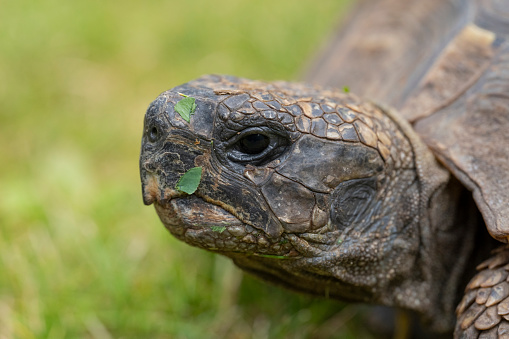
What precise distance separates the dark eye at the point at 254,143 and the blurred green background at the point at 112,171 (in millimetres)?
1015

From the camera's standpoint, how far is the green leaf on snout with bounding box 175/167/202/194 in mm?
1954

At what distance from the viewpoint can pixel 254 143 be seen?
78.7 inches

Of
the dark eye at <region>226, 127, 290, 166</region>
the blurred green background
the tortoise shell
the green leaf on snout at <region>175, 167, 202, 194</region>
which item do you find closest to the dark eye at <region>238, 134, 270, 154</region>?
the dark eye at <region>226, 127, 290, 166</region>

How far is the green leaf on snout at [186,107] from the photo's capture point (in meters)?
1.95

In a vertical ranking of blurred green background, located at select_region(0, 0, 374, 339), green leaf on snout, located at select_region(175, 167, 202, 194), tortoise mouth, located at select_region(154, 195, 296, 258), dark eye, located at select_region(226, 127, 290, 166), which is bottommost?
blurred green background, located at select_region(0, 0, 374, 339)

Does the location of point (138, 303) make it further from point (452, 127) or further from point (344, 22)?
point (344, 22)

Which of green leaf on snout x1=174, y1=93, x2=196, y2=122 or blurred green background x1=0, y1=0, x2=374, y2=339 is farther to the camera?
blurred green background x1=0, y1=0, x2=374, y2=339

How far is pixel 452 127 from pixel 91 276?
1.83 m

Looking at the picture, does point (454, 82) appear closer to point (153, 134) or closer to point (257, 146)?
point (257, 146)

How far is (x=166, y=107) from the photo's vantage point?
1966 mm

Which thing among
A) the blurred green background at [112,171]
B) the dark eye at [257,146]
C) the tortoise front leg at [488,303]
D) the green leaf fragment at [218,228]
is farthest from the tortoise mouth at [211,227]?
the blurred green background at [112,171]

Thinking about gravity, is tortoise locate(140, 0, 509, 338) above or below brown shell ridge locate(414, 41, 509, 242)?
below

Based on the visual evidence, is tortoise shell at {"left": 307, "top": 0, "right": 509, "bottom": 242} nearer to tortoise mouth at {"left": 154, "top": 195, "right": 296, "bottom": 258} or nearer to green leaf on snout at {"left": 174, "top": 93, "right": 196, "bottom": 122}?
tortoise mouth at {"left": 154, "top": 195, "right": 296, "bottom": 258}

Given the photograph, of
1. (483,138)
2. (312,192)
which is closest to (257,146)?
(312,192)
